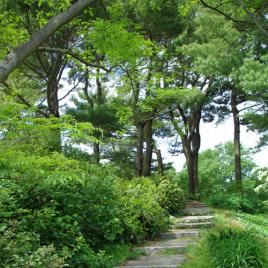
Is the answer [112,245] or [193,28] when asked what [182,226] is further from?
[193,28]

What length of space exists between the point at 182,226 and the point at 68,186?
4.00 metres

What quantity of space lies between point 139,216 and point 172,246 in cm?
99

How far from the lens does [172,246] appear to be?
6.94m

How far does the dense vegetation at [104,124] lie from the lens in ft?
12.6

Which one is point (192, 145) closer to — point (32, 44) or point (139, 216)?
point (139, 216)

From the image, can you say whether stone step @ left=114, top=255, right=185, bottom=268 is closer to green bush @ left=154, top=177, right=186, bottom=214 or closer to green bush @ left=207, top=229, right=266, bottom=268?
green bush @ left=207, top=229, right=266, bottom=268

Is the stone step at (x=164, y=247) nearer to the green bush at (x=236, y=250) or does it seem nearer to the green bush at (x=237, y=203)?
the green bush at (x=236, y=250)

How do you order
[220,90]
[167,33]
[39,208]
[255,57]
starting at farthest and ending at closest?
[220,90] → [167,33] → [255,57] → [39,208]

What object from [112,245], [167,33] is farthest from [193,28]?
[112,245]

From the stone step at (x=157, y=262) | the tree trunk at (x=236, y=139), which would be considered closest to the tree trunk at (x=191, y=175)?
the tree trunk at (x=236, y=139)

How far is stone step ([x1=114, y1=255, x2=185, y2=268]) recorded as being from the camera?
560cm

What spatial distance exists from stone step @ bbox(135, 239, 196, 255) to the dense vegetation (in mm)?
291

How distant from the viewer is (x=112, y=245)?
21.0 ft

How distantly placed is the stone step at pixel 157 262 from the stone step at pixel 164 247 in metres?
0.37
